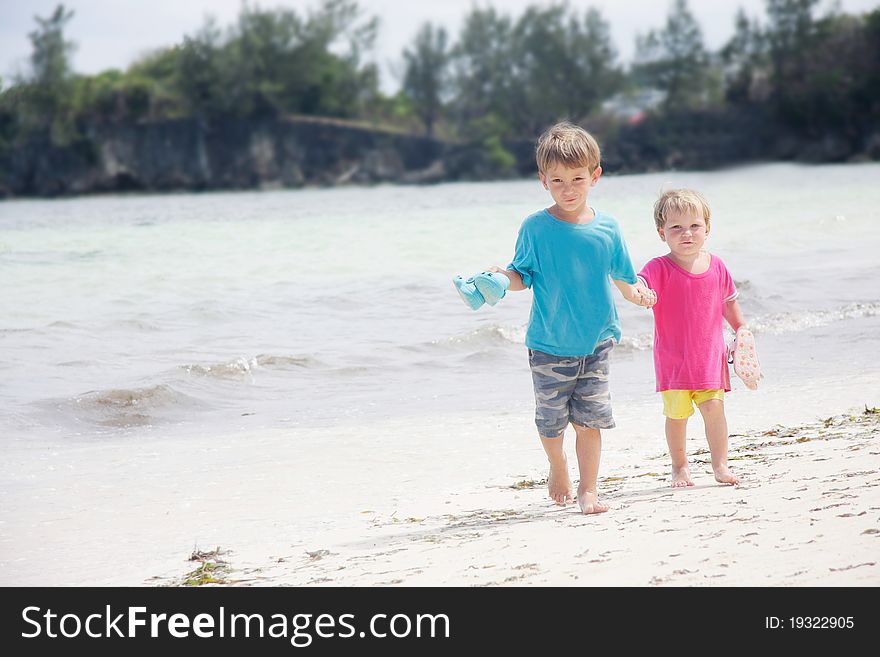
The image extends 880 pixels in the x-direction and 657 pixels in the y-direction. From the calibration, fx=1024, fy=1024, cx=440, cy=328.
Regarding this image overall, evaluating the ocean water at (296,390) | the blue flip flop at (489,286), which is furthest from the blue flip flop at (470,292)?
the ocean water at (296,390)

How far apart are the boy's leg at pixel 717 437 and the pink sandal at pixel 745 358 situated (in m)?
0.14

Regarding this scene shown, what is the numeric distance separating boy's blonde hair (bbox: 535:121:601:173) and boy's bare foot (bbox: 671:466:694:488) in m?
1.18

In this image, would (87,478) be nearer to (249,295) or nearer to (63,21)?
(249,295)

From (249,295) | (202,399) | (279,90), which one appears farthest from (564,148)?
(279,90)

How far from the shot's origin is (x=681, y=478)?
12.5ft

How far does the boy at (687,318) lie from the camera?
12.9 ft

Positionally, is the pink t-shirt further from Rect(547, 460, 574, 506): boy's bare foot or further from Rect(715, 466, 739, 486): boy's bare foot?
Rect(547, 460, 574, 506): boy's bare foot

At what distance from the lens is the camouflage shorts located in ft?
11.7

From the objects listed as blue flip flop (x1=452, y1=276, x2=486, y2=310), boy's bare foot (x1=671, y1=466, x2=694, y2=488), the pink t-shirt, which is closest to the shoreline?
boy's bare foot (x1=671, y1=466, x2=694, y2=488)

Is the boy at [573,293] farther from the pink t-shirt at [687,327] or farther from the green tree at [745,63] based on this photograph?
the green tree at [745,63]

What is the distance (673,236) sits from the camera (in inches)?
156

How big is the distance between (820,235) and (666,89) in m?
49.7

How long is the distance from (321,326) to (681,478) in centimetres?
596

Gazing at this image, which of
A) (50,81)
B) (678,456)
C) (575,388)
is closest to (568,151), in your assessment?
(575,388)
